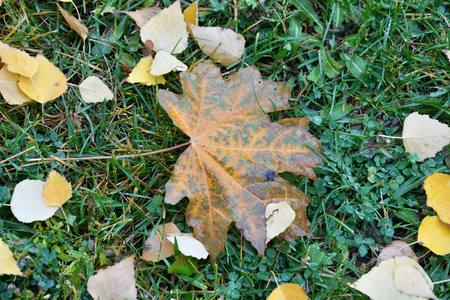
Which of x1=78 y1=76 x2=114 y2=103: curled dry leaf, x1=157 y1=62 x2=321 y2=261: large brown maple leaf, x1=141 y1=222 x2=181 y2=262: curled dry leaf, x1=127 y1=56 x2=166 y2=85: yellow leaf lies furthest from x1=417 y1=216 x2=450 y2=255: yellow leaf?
x1=78 y1=76 x2=114 y2=103: curled dry leaf

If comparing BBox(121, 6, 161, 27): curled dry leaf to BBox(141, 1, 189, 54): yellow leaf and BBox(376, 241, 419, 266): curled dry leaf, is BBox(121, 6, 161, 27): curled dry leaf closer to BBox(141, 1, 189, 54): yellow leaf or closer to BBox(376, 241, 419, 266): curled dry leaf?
BBox(141, 1, 189, 54): yellow leaf

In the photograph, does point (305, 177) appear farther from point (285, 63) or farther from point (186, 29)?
point (186, 29)

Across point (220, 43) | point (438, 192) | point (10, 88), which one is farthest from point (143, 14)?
point (438, 192)

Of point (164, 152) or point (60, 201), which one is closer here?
point (60, 201)

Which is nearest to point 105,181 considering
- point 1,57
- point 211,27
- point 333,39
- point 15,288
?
point 15,288

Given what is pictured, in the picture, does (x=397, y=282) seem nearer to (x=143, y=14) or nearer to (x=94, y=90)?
(x=94, y=90)
